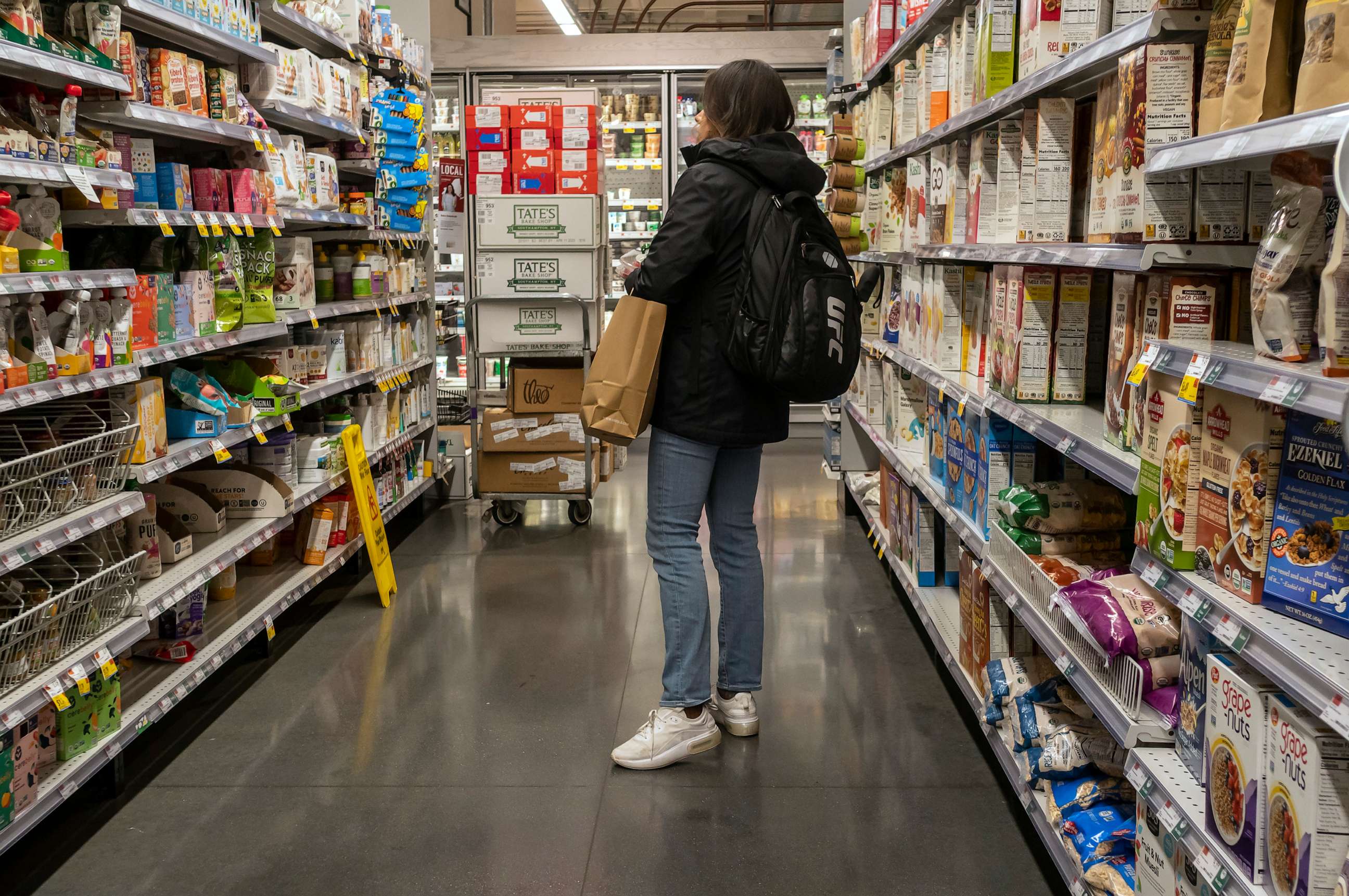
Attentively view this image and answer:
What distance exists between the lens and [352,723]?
349 cm

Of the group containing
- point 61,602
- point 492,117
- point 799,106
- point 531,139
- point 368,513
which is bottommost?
point 368,513

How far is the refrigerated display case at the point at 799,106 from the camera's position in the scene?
9.00 meters

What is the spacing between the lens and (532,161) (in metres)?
5.96

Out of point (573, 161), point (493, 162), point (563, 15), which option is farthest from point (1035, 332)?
point (563, 15)

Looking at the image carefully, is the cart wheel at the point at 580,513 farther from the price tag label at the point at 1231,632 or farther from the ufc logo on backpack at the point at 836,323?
the price tag label at the point at 1231,632

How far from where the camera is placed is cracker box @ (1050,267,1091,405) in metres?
2.86

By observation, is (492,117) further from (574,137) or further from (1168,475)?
(1168,475)

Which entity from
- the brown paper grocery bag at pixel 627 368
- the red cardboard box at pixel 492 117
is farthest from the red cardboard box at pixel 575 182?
the brown paper grocery bag at pixel 627 368

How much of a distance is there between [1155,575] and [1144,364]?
35cm

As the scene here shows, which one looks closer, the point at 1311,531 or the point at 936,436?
the point at 1311,531

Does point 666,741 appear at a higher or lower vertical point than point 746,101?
lower

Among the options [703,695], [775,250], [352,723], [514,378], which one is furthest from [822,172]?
[514,378]

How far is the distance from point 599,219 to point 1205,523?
4568 millimetres

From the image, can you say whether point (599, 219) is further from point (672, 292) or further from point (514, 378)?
point (672, 292)
